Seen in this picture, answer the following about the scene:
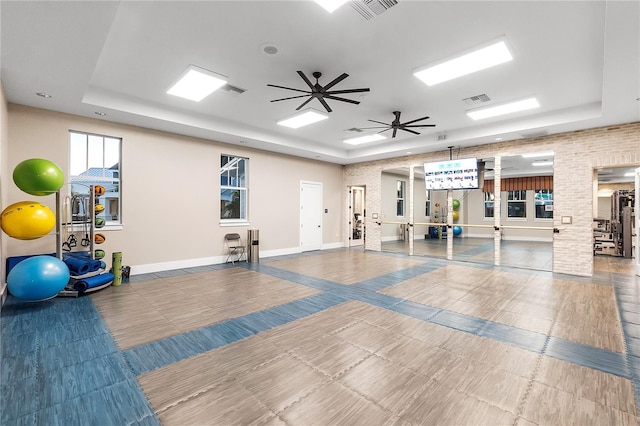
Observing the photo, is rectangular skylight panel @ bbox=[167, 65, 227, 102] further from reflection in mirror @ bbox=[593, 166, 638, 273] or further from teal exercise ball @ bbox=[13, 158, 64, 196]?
reflection in mirror @ bbox=[593, 166, 638, 273]

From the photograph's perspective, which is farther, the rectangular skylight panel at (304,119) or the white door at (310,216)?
the white door at (310,216)

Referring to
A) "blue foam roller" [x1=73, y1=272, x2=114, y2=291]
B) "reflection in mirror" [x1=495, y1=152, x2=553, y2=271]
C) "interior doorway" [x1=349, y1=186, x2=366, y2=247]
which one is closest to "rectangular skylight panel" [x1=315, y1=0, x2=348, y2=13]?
"blue foam roller" [x1=73, y1=272, x2=114, y2=291]

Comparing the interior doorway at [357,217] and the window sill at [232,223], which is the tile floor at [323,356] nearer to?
the window sill at [232,223]

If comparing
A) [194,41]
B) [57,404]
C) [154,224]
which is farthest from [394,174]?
[57,404]

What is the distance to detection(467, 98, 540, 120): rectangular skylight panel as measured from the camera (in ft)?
17.8

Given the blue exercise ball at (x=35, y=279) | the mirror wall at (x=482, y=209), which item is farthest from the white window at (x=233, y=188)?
the mirror wall at (x=482, y=209)

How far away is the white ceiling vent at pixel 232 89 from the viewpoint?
482 cm

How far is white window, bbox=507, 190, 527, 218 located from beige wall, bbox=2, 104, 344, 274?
1120 cm

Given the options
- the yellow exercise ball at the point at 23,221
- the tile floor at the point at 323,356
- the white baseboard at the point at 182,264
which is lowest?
the tile floor at the point at 323,356

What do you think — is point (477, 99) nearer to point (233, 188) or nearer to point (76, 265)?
point (233, 188)

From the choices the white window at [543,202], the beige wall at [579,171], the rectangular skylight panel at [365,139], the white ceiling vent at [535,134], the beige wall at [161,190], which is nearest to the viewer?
the beige wall at [161,190]

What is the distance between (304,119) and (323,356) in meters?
5.12

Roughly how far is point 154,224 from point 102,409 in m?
4.98

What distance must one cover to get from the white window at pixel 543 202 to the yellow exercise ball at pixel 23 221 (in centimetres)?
1602
